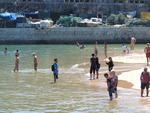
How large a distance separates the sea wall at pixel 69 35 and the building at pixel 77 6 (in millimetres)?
11895

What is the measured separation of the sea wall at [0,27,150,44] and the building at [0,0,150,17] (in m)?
11.9

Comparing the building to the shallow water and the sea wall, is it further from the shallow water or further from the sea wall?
the shallow water

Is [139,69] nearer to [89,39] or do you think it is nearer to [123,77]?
[123,77]

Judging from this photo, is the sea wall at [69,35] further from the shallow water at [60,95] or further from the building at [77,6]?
the shallow water at [60,95]

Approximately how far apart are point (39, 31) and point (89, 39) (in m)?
6.68

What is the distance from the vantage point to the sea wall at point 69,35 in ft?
185

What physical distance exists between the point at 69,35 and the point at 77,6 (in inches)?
528

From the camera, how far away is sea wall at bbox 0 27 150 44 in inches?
2216

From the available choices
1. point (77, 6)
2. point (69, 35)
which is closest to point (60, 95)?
point (69, 35)

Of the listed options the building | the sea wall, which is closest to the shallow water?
the sea wall

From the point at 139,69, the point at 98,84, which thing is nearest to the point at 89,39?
the point at 139,69

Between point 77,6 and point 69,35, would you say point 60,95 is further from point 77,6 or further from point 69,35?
point 77,6

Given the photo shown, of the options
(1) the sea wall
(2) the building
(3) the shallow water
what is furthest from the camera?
(2) the building

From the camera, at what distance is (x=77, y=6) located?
68.7 m
